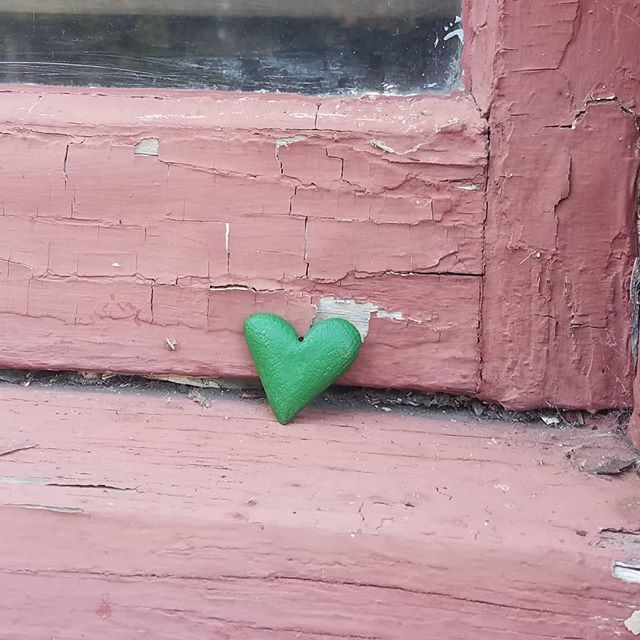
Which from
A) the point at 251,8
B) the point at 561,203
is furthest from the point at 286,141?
the point at 561,203

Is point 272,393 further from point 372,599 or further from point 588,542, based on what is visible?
point 588,542

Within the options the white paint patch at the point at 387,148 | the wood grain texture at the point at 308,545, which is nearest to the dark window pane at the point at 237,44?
the white paint patch at the point at 387,148

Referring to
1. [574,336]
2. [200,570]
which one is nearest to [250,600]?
[200,570]

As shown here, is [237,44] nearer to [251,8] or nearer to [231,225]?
[251,8]

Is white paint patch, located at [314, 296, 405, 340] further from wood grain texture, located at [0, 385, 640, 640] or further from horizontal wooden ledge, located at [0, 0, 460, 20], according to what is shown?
horizontal wooden ledge, located at [0, 0, 460, 20]

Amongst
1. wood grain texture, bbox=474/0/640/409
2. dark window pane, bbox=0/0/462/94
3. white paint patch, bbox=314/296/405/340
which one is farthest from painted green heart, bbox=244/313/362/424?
dark window pane, bbox=0/0/462/94

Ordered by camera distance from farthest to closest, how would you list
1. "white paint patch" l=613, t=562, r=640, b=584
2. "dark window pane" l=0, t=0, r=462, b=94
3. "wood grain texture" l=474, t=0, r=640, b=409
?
"dark window pane" l=0, t=0, r=462, b=94 < "wood grain texture" l=474, t=0, r=640, b=409 < "white paint patch" l=613, t=562, r=640, b=584

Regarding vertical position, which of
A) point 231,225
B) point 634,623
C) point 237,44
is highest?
point 237,44
